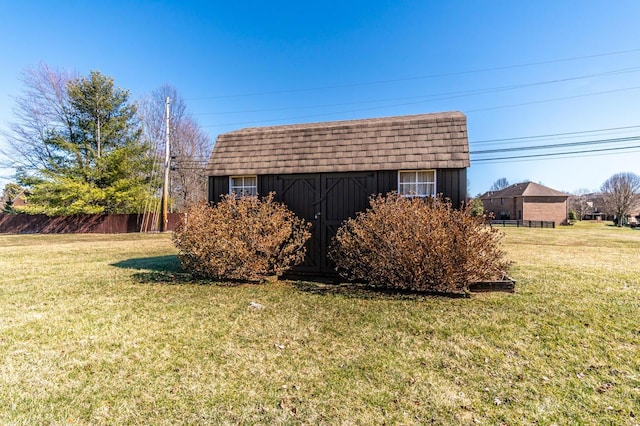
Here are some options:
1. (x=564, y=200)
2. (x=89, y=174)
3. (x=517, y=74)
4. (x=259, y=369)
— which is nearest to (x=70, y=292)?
(x=259, y=369)

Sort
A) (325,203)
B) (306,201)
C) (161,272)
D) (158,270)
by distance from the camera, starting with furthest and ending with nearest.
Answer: (158,270) < (161,272) < (306,201) < (325,203)

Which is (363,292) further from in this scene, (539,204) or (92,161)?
(539,204)

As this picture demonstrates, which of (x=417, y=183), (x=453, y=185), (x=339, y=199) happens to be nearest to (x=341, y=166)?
(x=339, y=199)

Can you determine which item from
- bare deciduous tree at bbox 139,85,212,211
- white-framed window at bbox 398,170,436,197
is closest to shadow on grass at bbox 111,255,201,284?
white-framed window at bbox 398,170,436,197

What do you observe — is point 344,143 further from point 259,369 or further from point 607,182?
point 607,182

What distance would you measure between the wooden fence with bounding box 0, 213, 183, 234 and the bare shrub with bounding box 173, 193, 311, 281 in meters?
17.2

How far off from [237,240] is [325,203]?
8.24 ft

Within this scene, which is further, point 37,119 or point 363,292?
point 37,119

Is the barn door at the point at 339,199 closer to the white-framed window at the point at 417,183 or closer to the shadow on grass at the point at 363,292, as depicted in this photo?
the white-framed window at the point at 417,183

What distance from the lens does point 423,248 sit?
5.63 meters

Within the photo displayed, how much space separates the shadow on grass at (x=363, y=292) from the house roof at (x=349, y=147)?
9.81 feet

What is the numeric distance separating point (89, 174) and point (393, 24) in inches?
931

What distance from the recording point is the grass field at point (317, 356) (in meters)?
2.45

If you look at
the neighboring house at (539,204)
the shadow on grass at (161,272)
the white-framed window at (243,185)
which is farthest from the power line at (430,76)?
the neighboring house at (539,204)
